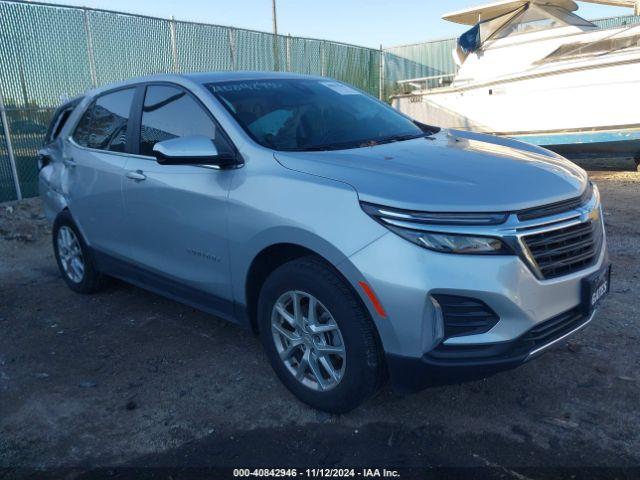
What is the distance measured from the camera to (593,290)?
109 inches

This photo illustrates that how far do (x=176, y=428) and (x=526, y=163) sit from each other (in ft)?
7.60

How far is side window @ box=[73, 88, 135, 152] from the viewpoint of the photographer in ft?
14.0

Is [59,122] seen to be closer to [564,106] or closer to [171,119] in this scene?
[171,119]

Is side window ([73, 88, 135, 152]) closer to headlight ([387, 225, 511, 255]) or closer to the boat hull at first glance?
headlight ([387, 225, 511, 255])

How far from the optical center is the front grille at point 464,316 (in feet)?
8.04

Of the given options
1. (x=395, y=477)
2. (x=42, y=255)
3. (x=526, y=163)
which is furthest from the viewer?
(x=42, y=255)

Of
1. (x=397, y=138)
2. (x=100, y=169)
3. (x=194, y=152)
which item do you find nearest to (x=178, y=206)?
(x=194, y=152)

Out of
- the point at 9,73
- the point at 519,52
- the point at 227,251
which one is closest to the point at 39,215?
the point at 9,73

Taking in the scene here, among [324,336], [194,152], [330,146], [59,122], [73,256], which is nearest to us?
[324,336]

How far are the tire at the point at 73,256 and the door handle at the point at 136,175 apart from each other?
3.71 feet

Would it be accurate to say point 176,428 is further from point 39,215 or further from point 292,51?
point 292,51

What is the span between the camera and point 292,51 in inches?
537

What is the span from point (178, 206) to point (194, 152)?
0.51m

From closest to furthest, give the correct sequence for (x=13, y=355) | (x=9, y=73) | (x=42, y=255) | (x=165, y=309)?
1. (x=13, y=355)
2. (x=165, y=309)
3. (x=42, y=255)
4. (x=9, y=73)
